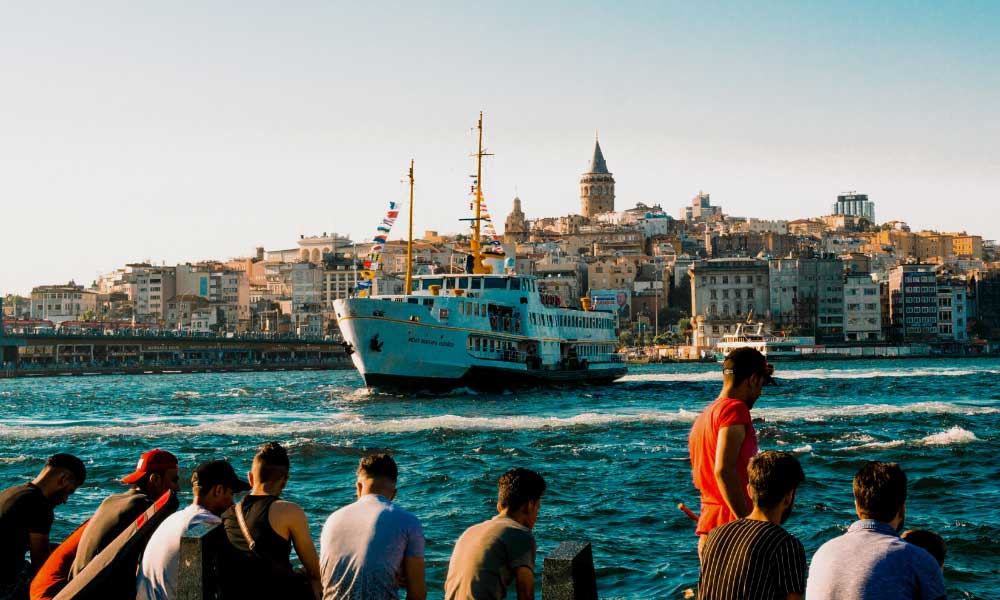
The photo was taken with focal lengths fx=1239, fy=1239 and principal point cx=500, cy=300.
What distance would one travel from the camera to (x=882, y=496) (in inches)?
206

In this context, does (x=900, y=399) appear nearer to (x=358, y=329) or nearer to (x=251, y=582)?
(x=358, y=329)

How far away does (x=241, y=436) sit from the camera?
1180 inches

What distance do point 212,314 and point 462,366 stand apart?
12094cm

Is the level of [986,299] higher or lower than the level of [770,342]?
higher

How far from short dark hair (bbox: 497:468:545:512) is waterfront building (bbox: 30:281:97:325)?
17646cm

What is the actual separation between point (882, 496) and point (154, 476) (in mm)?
4110

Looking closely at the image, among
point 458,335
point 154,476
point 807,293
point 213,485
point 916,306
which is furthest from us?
point 807,293

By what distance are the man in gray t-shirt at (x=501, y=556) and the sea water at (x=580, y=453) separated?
20.0ft

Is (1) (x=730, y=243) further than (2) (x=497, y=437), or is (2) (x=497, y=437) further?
(1) (x=730, y=243)

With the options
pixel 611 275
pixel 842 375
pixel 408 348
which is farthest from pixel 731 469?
pixel 611 275

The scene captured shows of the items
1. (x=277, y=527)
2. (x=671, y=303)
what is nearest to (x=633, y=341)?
(x=671, y=303)

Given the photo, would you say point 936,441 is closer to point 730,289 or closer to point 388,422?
point 388,422

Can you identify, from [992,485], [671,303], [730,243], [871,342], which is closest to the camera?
[992,485]

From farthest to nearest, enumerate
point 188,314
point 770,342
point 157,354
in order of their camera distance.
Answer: point 188,314, point 157,354, point 770,342
